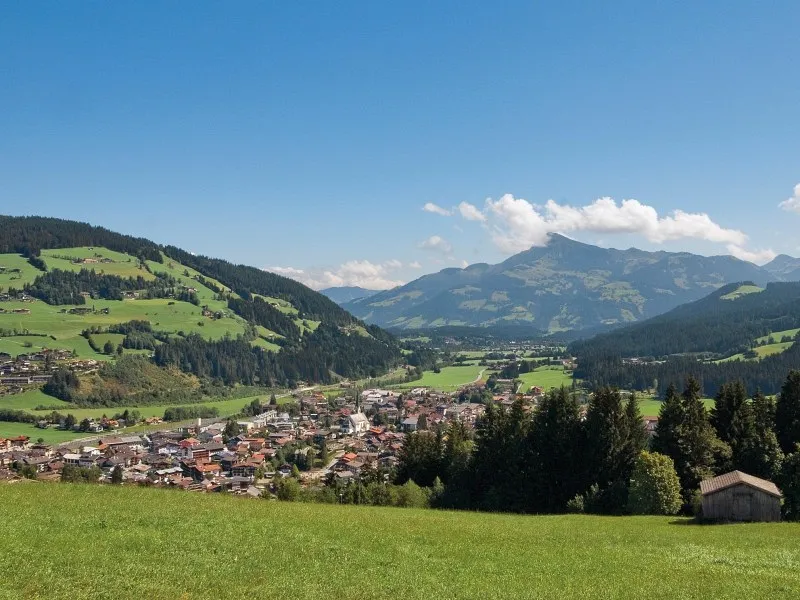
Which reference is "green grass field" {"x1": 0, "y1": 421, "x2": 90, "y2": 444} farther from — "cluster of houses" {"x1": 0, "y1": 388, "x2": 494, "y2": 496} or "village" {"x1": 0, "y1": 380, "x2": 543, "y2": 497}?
"cluster of houses" {"x1": 0, "y1": 388, "x2": 494, "y2": 496}

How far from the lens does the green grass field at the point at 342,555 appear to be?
1645 cm

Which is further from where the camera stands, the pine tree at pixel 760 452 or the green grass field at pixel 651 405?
the green grass field at pixel 651 405

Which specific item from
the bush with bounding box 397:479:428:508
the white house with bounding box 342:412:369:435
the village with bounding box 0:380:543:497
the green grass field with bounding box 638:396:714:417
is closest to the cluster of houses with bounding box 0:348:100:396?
the village with bounding box 0:380:543:497

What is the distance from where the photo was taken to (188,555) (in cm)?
1884

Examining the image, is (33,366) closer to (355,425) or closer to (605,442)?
(355,425)

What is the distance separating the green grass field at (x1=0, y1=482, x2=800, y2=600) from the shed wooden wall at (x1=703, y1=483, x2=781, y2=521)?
3.82 meters

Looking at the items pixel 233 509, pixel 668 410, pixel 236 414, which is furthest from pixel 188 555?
pixel 236 414

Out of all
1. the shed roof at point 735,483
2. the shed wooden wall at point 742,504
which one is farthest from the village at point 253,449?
the shed wooden wall at point 742,504

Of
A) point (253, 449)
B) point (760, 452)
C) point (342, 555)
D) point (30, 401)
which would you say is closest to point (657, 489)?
point (760, 452)

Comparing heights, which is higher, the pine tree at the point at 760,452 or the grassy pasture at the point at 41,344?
the grassy pasture at the point at 41,344

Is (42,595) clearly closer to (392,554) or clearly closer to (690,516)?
(392,554)

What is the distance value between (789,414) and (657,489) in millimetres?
21059

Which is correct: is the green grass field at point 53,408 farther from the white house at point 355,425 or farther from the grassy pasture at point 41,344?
the white house at point 355,425

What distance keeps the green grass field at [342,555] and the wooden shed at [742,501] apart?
382 cm
